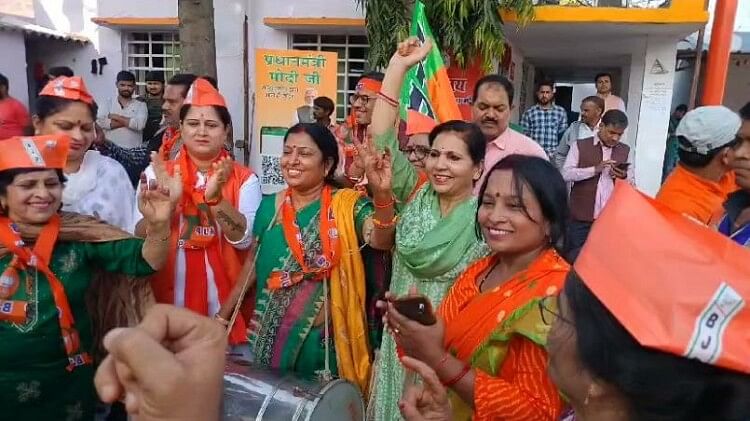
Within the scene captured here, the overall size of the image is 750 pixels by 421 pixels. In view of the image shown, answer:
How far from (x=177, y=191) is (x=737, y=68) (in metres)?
13.6

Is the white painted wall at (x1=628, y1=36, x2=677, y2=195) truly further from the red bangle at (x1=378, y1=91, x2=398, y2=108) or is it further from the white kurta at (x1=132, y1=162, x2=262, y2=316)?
the white kurta at (x1=132, y1=162, x2=262, y2=316)

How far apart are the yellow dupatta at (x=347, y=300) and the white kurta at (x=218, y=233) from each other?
453 mm

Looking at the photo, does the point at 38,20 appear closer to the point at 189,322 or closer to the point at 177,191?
the point at 177,191

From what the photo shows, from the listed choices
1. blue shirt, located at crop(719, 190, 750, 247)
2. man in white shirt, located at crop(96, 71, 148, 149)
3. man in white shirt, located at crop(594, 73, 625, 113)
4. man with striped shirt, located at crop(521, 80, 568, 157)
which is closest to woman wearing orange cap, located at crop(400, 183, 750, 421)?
blue shirt, located at crop(719, 190, 750, 247)

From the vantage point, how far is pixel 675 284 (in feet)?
2.78

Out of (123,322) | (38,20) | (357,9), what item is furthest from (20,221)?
(38,20)

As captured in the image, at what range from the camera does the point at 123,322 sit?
248 cm

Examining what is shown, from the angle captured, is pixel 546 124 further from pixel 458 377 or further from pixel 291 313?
pixel 458 377

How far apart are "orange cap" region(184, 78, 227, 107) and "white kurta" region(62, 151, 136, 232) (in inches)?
18.3

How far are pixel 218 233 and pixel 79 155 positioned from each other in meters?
0.69

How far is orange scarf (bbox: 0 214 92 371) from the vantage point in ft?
6.87

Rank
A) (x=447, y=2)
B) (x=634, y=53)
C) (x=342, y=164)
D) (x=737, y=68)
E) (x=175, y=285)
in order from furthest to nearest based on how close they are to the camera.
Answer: (x=737, y=68) < (x=634, y=53) < (x=447, y=2) < (x=342, y=164) < (x=175, y=285)

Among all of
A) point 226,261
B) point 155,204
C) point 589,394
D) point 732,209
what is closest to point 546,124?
point 732,209

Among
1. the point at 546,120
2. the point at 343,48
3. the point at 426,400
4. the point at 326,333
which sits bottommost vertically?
the point at 326,333
